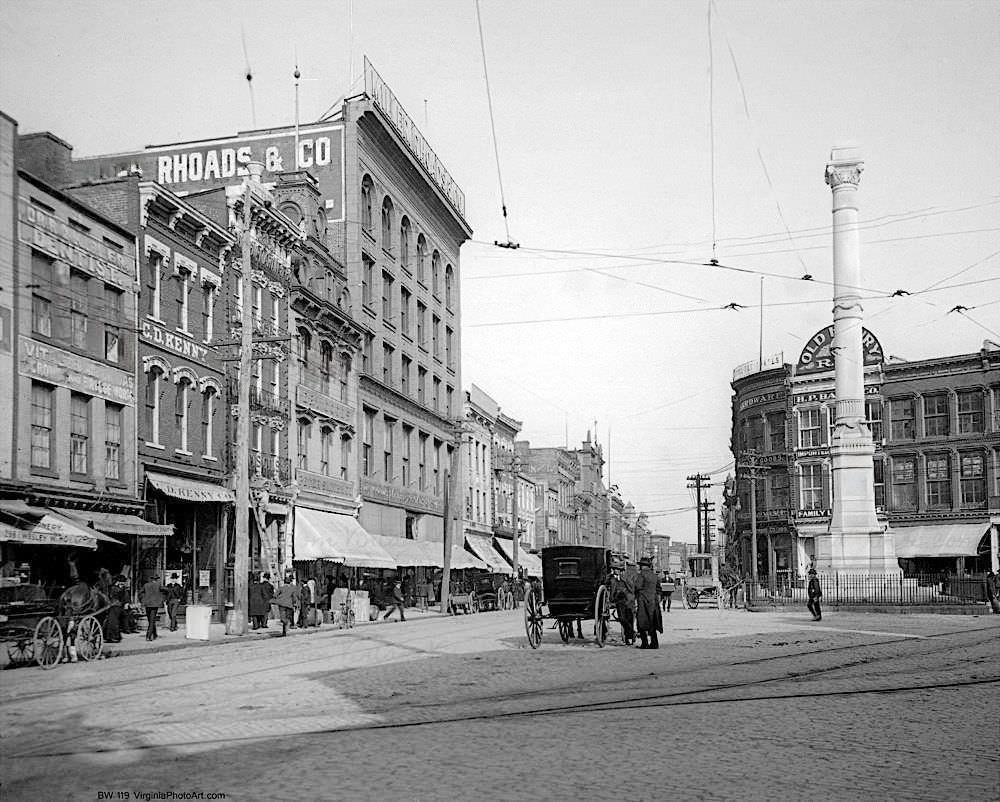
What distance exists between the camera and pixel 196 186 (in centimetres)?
5019

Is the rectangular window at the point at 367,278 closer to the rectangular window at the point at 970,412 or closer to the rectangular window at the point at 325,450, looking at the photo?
the rectangular window at the point at 325,450

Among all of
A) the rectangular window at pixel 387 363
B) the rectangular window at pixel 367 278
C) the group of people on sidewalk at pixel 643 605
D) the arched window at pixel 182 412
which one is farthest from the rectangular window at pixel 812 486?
the group of people on sidewalk at pixel 643 605

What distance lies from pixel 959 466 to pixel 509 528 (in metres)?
31.8

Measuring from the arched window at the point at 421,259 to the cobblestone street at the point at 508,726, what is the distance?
4072cm

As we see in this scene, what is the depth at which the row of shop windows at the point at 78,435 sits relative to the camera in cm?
2555

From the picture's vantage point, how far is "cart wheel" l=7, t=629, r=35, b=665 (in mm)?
18109

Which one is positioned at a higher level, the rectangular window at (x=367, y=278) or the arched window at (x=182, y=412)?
the rectangular window at (x=367, y=278)

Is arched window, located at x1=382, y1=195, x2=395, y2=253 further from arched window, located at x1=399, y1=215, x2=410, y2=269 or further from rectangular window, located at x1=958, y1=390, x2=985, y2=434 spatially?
rectangular window, located at x1=958, y1=390, x2=985, y2=434

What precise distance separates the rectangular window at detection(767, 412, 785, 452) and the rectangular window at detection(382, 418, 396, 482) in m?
29.5

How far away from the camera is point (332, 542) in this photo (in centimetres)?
4088

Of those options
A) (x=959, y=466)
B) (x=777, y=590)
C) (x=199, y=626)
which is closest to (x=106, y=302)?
(x=199, y=626)

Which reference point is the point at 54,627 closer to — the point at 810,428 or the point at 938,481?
the point at 938,481

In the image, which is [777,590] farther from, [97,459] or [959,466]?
[97,459]

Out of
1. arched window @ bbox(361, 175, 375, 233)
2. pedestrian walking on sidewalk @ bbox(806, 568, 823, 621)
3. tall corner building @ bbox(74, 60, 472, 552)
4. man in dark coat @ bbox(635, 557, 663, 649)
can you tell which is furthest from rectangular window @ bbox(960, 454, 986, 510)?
man in dark coat @ bbox(635, 557, 663, 649)
